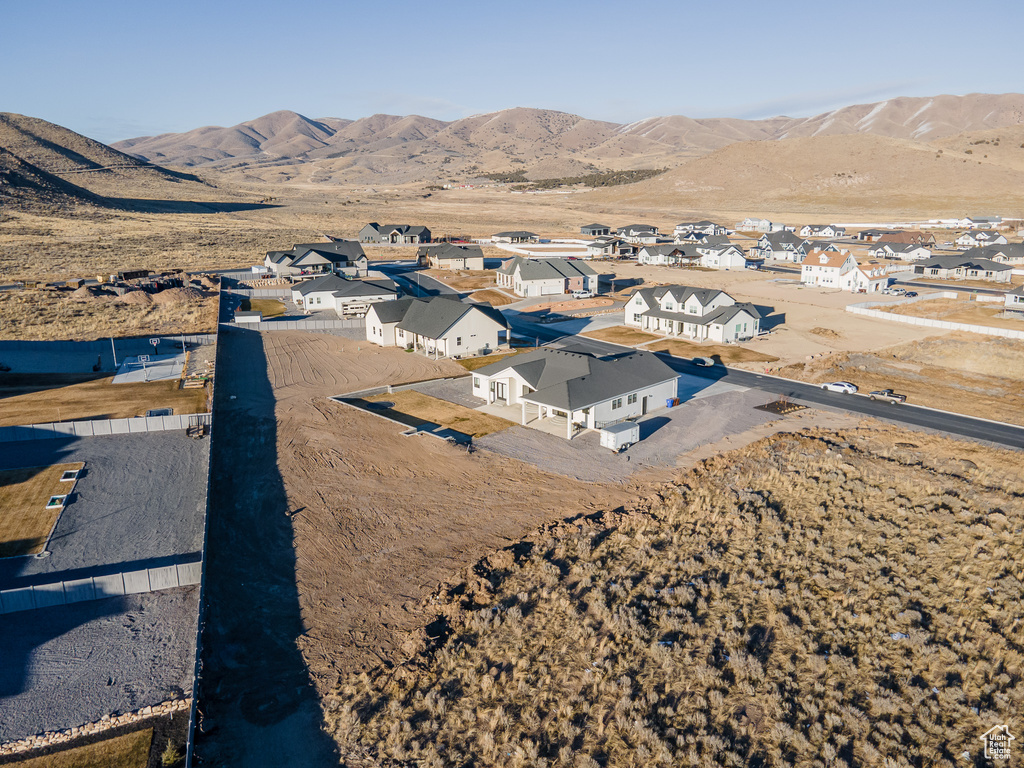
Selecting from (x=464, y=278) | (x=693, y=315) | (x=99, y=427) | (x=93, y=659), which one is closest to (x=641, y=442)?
(x=93, y=659)

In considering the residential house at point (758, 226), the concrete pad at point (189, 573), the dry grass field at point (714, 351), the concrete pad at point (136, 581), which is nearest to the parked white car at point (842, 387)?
the dry grass field at point (714, 351)

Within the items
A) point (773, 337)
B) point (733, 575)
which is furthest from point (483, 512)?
point (773, 337)

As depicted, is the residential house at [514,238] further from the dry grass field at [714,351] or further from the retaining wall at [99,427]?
the retaining wall at [99,427]

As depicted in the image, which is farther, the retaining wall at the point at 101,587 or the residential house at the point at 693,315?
the residential house at the point at 693,315

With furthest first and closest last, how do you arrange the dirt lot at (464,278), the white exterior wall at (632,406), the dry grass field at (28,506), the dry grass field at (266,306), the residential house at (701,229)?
1. the residential house at (701,229)
2. the dirt lot at (464,278)
3. the dry grass field at (266,306)
4. the white exterior wall at (632,406)
5. the dry grass field at (28,506)

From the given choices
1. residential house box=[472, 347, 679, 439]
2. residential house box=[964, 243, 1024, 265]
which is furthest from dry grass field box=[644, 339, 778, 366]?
residential house box=[964, 243, 1024, 265]

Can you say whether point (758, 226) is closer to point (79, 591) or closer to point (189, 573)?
point (189, 573)
